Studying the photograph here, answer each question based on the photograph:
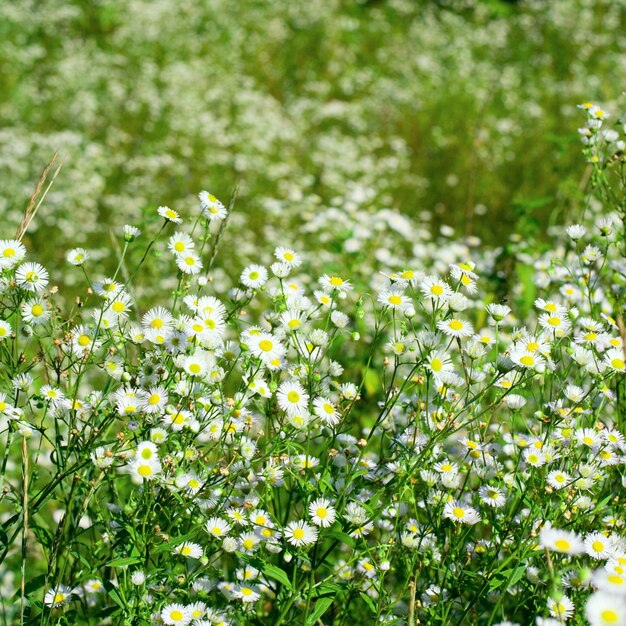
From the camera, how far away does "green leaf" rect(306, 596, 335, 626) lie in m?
1.40

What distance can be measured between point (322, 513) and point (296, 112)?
6440mm

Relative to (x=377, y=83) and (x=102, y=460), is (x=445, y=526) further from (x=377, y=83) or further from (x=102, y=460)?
(x=377, y=83)

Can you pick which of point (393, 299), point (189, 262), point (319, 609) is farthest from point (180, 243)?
point (319, 609)

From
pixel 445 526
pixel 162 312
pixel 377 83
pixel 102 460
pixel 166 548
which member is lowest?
pixel 377 83

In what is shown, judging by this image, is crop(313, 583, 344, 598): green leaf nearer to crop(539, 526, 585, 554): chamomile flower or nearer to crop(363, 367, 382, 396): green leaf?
crop(539, 526, 585, 554): chamomile flower

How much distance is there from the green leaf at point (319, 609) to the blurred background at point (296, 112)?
2.27 metres

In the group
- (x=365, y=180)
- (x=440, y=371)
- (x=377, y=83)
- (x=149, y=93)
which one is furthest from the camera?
(x=377, y=83)

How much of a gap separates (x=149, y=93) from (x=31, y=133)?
133cm

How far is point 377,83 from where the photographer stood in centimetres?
834

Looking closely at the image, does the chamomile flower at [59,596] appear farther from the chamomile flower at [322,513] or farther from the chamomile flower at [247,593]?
the chamomile flower at [322,513]

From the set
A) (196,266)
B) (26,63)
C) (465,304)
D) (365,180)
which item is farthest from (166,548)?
(26,63)

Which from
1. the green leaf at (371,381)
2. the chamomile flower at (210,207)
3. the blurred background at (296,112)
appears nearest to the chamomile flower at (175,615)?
the chamomile flower at (210,207)

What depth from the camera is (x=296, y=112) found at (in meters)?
7.39

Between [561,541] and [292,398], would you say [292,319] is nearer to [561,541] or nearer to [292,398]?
[292,398]
